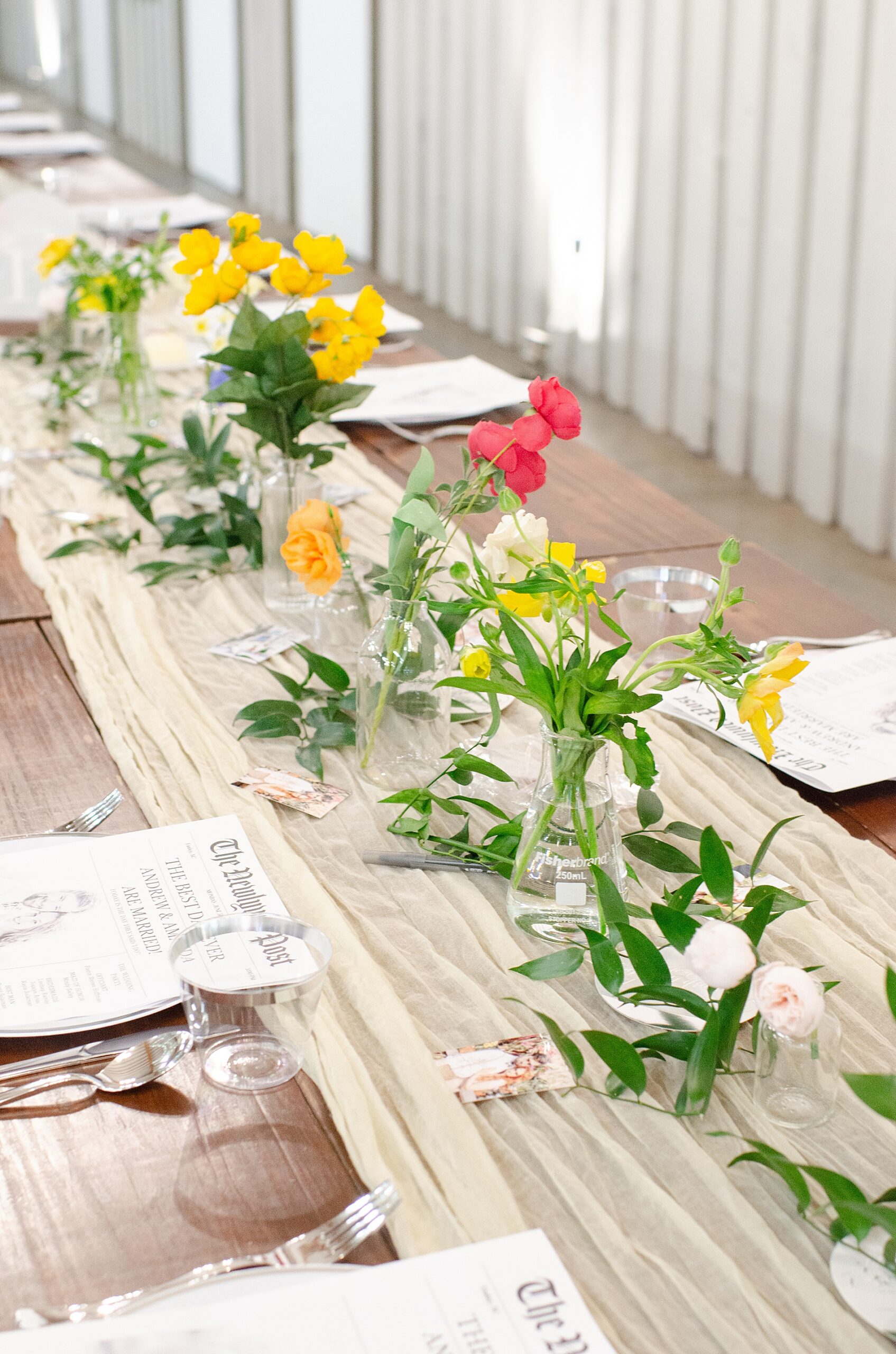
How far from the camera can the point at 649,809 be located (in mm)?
1042

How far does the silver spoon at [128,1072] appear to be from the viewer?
2.61 feet

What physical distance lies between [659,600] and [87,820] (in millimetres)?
523

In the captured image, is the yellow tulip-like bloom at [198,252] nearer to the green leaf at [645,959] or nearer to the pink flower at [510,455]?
the pink flower at [510,455]

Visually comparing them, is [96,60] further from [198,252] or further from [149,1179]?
[149,1179]

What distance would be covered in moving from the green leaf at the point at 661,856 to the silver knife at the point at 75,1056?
354 mm

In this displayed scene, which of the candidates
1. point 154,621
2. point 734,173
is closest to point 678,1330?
point 154,621

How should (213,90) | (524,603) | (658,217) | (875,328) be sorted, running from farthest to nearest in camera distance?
(213,90) < (658,217) < (875,328) < (524,603)

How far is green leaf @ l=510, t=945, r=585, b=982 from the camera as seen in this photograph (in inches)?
34.2

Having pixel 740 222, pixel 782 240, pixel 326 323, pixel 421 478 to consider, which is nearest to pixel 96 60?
pixel 740 222

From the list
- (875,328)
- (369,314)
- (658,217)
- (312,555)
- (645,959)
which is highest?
(369,314)

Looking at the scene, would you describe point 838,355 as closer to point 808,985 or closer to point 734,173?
point 734,173

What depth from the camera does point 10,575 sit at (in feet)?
5.24

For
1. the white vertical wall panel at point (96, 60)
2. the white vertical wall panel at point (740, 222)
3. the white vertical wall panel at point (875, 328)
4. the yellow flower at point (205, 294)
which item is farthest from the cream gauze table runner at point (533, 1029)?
the white vertical wall panel at point (96, 60)

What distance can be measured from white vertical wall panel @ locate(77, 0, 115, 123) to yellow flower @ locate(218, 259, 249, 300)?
366 inches
